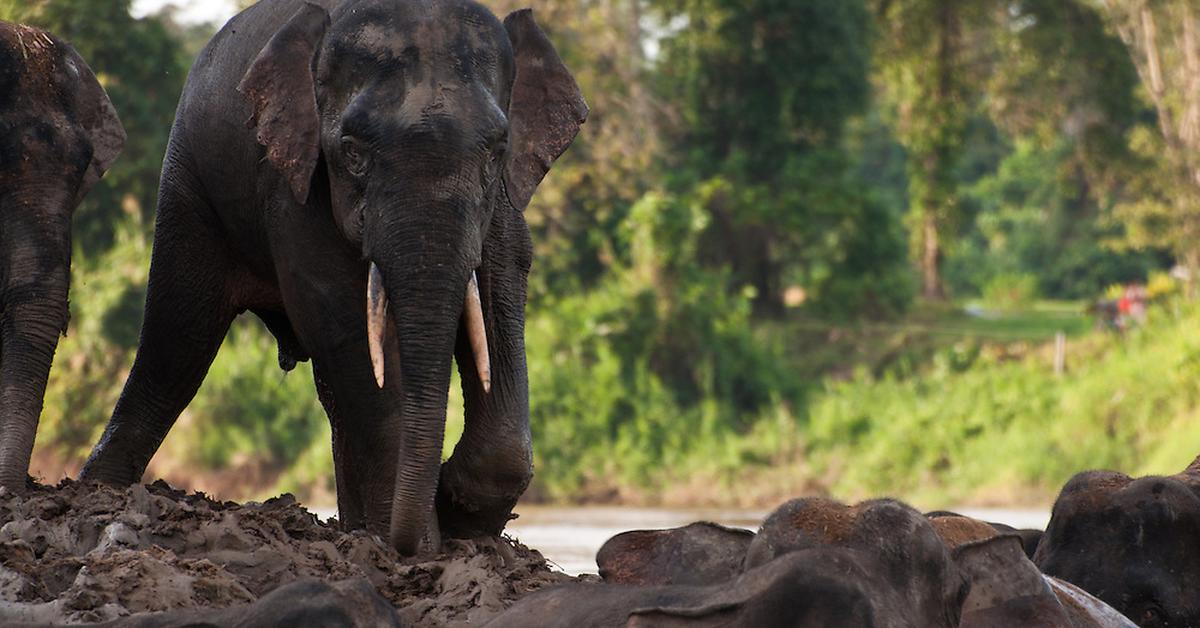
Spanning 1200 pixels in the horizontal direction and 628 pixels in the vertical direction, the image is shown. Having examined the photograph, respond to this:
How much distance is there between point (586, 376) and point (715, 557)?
71.0ft

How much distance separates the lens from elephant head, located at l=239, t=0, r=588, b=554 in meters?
6.55

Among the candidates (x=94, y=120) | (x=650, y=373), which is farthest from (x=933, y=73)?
Result: (x=94, y=120)

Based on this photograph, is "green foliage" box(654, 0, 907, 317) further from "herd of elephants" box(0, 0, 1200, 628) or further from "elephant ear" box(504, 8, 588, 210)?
"elephant ear" box(504, 8, 588, 210)

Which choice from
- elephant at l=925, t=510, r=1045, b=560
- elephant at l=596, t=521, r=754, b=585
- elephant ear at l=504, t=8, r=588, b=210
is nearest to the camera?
elephant at l=596, t=521, r=754, b=585

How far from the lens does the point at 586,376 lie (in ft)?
86.3

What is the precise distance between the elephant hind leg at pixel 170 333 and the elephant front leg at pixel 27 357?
2.13 ft

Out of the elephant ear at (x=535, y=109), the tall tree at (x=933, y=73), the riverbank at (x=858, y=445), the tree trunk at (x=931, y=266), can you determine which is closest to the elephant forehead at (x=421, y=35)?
the elephant ear at (x=535, y=109)

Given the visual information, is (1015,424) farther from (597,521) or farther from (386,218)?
(386,218)

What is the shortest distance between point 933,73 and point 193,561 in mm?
28972

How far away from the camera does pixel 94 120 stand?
25.0 ft

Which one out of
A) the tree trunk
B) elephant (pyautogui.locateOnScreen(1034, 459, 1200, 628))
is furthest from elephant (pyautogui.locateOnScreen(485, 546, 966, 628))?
the tree trunk

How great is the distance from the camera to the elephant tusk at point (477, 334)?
22.2 feet

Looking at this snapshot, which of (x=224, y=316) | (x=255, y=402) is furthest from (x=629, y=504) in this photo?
(x=224, y=316)

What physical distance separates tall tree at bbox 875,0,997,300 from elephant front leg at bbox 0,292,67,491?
2718 centimetres
